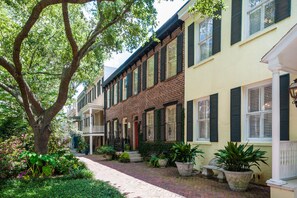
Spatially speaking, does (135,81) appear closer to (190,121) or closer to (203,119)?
(190,121)

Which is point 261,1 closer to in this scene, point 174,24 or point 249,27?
point 249,27

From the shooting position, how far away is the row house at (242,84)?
247 inches

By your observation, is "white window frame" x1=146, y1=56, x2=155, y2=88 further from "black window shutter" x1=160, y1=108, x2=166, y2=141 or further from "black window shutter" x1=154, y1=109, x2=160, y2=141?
"black window shutter" x1=160, y1=108, x2=166, y2=141

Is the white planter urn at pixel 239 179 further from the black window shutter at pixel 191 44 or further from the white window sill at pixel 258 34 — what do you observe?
the black window shutter at pixel 191 44

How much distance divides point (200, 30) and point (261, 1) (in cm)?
319

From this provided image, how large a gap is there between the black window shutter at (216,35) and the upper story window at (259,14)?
125 centimetres

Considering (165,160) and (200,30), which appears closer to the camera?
(200,30)

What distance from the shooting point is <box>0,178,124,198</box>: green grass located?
588 cm

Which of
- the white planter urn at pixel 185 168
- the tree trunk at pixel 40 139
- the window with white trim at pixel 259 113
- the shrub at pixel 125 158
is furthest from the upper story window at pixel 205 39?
the shrub at pixel 125 158

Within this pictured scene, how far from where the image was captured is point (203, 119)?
985cm

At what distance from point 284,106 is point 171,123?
6475mm

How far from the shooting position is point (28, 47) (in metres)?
12.1

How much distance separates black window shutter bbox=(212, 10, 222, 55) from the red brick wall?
2.50m

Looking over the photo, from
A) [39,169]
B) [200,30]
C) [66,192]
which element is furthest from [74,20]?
[66,192]
